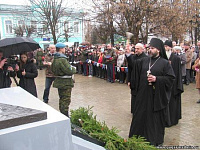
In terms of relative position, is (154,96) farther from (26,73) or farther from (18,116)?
(26,73)

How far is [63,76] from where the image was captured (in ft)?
18.7

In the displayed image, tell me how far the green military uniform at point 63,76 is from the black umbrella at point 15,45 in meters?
0.74

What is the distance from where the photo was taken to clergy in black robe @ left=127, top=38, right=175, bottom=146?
14.4 feet

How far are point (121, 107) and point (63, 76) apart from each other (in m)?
2.53

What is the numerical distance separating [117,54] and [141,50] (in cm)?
621

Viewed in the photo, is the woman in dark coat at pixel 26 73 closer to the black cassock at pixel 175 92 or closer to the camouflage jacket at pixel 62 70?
the camouflage jacket at pixel 62 70

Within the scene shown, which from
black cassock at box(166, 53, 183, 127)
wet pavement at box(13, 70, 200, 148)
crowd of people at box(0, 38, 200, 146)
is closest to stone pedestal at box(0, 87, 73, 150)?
crowd of people at box(0, 38, 200, 146)

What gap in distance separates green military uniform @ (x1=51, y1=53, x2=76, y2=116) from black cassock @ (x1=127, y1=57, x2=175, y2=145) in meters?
1.87

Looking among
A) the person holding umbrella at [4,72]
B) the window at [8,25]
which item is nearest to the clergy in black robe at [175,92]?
the person holding umbrella at [4,72]

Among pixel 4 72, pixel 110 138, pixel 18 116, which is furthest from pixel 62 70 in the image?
pixel 18 116

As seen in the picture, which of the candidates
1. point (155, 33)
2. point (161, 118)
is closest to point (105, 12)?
point (155, 33)

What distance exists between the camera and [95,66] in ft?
46.8

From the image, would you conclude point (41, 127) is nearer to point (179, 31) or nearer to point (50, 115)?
point (50, 115)

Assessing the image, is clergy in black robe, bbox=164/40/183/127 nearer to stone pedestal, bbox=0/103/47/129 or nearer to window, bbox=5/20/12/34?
stone pedestal, bbox=0/103/47/129
